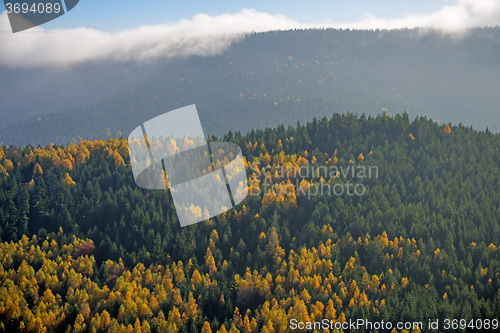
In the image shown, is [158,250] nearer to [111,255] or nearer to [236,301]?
[111,255]

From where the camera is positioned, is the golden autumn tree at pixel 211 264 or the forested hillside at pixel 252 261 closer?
the forested hillside at pixel 252 261

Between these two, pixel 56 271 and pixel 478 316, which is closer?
pixel 478 316

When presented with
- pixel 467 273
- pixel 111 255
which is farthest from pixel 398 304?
pixel 111 255

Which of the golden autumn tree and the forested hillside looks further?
the golden autumn tree

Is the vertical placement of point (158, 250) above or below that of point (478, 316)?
A: above

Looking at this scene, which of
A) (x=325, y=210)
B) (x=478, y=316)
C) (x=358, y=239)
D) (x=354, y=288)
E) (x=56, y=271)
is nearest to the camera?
(x=478, y=316)

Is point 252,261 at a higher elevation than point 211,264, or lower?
lower

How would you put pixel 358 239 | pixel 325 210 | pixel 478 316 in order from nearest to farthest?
pixel 478 316, pixel 358 239, pixel 325 210

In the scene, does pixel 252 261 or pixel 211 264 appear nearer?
pixel 211 264
